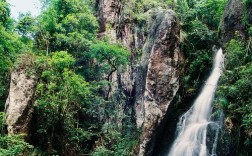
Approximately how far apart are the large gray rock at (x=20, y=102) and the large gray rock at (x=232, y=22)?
39.5 ft

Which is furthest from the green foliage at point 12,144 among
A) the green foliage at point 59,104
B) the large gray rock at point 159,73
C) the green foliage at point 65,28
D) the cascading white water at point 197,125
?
the green foliage at point 65,28

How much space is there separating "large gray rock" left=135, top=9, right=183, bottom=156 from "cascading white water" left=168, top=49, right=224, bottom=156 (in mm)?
1339

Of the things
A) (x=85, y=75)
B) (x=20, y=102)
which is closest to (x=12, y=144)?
(x=20, y=102)

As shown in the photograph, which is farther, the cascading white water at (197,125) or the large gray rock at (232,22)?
the large gray rock at (232,22)

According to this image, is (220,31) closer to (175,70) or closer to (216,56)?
(216,56)

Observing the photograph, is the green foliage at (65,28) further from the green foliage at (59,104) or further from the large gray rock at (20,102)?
the large gray rock at (20,102)

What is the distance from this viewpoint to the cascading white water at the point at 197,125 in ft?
45.9

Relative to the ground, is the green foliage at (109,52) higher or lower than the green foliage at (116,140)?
higher

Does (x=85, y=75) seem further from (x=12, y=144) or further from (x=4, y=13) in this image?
(x=12, y=144)

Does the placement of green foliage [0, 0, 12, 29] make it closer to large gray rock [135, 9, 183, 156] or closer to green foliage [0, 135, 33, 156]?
green foliage [0, 135, 33, 156]

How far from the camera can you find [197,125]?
49.4ft

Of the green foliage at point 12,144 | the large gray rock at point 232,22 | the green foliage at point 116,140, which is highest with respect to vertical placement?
the large gray rock at point 232,22

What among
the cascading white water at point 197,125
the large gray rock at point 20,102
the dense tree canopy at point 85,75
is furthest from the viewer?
the large gray rock at point 20,102

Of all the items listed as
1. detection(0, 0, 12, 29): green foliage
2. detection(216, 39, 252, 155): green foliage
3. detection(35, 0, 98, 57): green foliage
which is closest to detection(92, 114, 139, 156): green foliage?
detection(216, 39, 252, 155): green foliage
